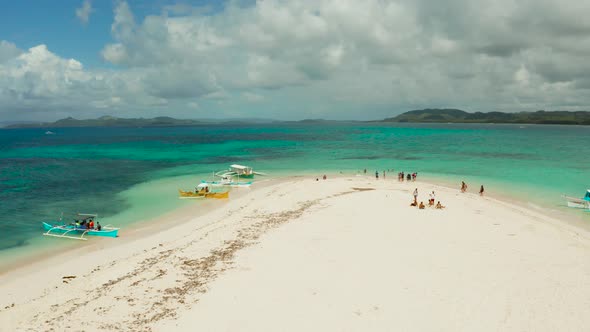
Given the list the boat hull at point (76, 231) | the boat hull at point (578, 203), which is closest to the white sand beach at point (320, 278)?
the boat hull at point (76, 231)

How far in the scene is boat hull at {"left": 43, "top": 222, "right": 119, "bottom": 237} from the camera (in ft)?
70.4

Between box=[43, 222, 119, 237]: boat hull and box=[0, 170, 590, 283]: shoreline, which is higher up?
box=[43, 222, 119, 237]: boat hull

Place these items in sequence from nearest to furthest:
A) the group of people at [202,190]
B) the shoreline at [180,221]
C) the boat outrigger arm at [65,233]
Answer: the shoreline at [180,221] → the boat outrigger arm at [65,233] → the group of people at [202,190]

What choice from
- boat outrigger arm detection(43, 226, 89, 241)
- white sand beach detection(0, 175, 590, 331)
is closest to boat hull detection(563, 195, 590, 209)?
white sand beach detection(0, 175, 590, 331)

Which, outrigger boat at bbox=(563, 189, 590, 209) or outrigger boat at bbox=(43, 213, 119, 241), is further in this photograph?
outrigger boat at bbox=(563, 189, 590, 209)

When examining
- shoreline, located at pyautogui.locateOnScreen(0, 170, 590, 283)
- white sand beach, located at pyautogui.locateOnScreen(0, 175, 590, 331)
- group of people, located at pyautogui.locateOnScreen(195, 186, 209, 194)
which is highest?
group of people, located at pyautogui.locateOnScreen(195, 186, 209, 194)

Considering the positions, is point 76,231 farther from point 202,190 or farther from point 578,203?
point 578,203

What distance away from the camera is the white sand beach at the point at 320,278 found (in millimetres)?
10992

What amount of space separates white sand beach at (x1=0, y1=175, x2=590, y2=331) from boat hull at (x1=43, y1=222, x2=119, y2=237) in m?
0.82

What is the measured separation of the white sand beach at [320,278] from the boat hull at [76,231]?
82cm

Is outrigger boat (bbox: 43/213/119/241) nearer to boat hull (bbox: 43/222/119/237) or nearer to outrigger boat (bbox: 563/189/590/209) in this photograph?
boat hull (bbox: 43/222/119/237)

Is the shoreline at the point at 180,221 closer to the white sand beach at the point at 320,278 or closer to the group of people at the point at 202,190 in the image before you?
the white sand beach at the point at 320,278

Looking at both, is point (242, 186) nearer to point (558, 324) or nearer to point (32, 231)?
point (32, 231)

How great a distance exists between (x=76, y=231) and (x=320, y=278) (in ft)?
58.2
